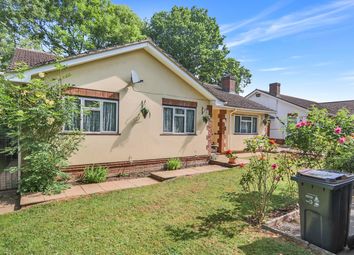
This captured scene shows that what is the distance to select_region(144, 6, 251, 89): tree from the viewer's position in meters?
31.1

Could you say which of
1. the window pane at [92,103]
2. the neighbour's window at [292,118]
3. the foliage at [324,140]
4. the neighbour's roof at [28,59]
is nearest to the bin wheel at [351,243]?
the foliage at [324,140]

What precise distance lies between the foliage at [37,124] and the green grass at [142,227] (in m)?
1.28

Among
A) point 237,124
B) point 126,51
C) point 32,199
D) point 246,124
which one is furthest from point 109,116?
point 246,124

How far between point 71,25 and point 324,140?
89.8ft

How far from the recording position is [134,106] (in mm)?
9344

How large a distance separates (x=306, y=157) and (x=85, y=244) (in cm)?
596

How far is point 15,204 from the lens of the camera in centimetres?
598

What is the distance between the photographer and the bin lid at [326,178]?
359cm

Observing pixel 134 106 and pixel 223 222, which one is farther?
pixel 134 106

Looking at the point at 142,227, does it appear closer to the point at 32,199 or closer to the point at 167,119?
the point at 32,199

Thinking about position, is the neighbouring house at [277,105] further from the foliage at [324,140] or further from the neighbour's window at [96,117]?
the neighbour's window at [96,117]

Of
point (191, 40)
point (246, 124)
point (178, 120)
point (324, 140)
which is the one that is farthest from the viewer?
point (191, 40)

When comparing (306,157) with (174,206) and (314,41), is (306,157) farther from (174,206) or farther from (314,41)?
(314,41)

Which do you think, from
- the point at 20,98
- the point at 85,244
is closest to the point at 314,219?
the point at 85,244
